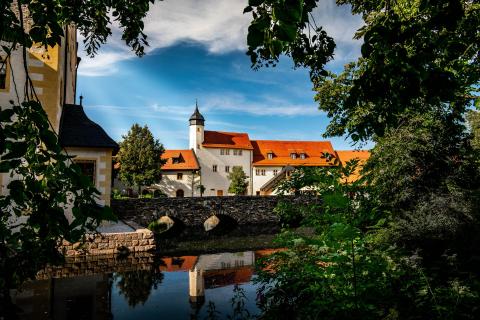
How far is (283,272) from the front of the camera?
511 cm

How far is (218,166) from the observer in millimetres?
46406

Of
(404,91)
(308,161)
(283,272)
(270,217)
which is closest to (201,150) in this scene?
(308,161)

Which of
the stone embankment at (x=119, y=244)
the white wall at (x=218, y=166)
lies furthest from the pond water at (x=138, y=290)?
the white wall at (x=218, y=166)

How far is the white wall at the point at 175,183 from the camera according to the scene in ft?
141

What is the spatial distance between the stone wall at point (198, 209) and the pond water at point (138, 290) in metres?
8.21

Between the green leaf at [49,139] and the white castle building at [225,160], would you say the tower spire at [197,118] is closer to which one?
the white castle building at [225,160]

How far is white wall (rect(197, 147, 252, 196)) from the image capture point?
45231 millimetres

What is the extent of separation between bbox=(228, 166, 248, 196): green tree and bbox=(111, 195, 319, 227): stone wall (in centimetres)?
1646

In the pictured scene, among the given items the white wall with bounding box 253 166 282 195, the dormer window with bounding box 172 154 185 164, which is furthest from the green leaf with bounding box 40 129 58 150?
the white wall with bounding box 253 166 282 195

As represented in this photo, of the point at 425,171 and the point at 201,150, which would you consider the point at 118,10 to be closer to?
the point at 425,171

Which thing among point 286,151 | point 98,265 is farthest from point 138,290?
point 286,151

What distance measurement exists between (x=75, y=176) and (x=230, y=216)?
2381 cm

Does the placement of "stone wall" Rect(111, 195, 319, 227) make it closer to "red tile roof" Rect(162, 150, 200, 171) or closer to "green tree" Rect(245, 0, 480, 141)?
"green tree" Rect(245, 0, 480, 141)

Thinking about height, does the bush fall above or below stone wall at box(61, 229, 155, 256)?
above
